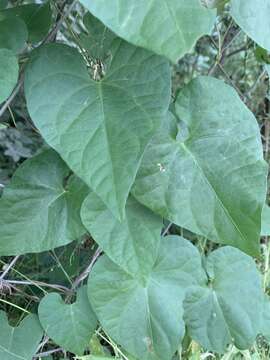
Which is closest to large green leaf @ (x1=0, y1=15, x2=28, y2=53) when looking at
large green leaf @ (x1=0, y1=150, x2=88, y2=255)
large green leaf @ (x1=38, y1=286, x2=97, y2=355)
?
large green leaf @ (x1=0, y1=150, x2=88, y2=255)

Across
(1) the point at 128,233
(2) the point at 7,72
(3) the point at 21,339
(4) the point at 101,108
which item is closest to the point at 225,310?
(1) the point at 128,233

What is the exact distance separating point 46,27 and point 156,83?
274 mm

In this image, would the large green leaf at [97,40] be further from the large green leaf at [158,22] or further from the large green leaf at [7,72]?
the large green leaf at [158,22]

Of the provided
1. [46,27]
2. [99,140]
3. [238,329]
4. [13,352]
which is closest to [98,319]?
[13,352]

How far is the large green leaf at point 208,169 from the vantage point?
0.80 m

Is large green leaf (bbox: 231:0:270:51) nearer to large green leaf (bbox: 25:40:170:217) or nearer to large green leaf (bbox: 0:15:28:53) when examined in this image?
large green leaf (bbox: 25:40:170:217)

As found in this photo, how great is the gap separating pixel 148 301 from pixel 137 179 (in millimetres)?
256

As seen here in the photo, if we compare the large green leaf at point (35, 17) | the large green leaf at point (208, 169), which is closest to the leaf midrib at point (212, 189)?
the large green leaf at point (208, 169)

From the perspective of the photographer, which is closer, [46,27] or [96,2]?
[96,2]

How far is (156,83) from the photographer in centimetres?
75

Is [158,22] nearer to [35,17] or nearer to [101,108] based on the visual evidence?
[101,108]

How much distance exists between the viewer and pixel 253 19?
0.70m

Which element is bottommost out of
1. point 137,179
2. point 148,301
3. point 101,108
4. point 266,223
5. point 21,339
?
point 21,339

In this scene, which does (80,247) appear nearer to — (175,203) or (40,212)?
(40,212)
